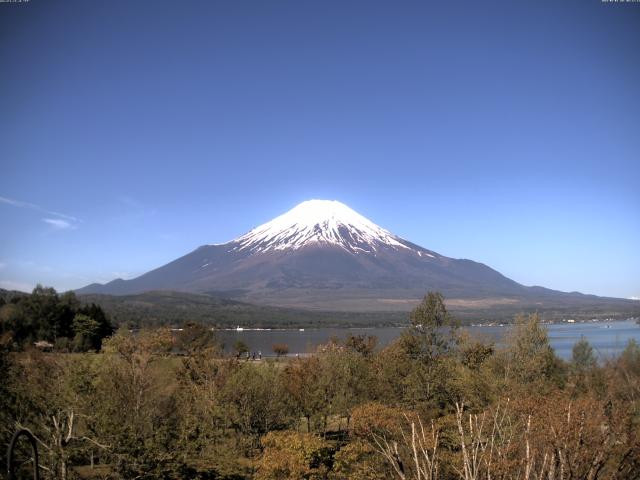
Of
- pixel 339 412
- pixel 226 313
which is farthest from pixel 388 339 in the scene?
pixel 339 412

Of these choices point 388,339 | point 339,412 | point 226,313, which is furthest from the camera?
point 226,313

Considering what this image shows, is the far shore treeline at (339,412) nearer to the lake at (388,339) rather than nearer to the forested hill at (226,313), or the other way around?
the lake at (388,339)

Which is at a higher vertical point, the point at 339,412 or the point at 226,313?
the point at 339,412

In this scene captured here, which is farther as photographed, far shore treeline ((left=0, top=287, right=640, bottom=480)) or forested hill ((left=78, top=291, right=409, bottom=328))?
forested hill ((left=78, top=291, right=409, bottom=328))

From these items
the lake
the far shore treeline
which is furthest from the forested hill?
the far shore treeline

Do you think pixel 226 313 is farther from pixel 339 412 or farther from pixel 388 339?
pixel 339 412

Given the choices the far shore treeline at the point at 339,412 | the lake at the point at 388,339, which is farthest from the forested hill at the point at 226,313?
the far shore treeline at the point at 339,412

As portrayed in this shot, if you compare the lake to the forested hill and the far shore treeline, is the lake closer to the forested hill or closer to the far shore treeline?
the far shore treeline

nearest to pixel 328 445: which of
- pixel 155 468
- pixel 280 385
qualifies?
pixel 155 468
